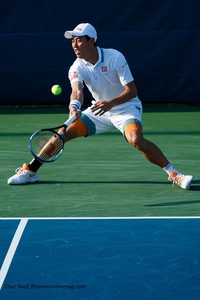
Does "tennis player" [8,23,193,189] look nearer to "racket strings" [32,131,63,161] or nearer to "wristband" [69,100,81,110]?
"wristband" [69,100,81,110]

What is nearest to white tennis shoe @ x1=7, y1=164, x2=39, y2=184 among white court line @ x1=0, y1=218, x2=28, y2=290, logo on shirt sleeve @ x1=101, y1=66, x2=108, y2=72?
logo on shirt sleeve @ x1=101, y1=66, x2=108, y2=72

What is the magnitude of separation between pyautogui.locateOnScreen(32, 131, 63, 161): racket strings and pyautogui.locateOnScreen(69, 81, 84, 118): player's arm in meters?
0.28

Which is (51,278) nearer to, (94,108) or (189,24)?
(94,108)

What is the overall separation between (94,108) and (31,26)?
7.00 meters

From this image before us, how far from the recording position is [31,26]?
43.7ft

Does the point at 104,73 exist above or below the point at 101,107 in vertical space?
above

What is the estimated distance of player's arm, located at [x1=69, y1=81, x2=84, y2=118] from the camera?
263 inches

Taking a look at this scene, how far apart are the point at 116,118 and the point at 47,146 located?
2.21 ft

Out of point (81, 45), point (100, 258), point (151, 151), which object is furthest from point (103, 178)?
point (100, 258)

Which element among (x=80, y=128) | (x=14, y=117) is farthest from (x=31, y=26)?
(x=80, y=128)

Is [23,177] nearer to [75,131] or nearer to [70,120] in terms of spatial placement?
[75,131]

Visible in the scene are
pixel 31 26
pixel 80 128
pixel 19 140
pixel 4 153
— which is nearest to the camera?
pixel 80 128

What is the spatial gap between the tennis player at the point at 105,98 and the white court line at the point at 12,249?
4.42 ft

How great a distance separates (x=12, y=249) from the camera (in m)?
5.03
